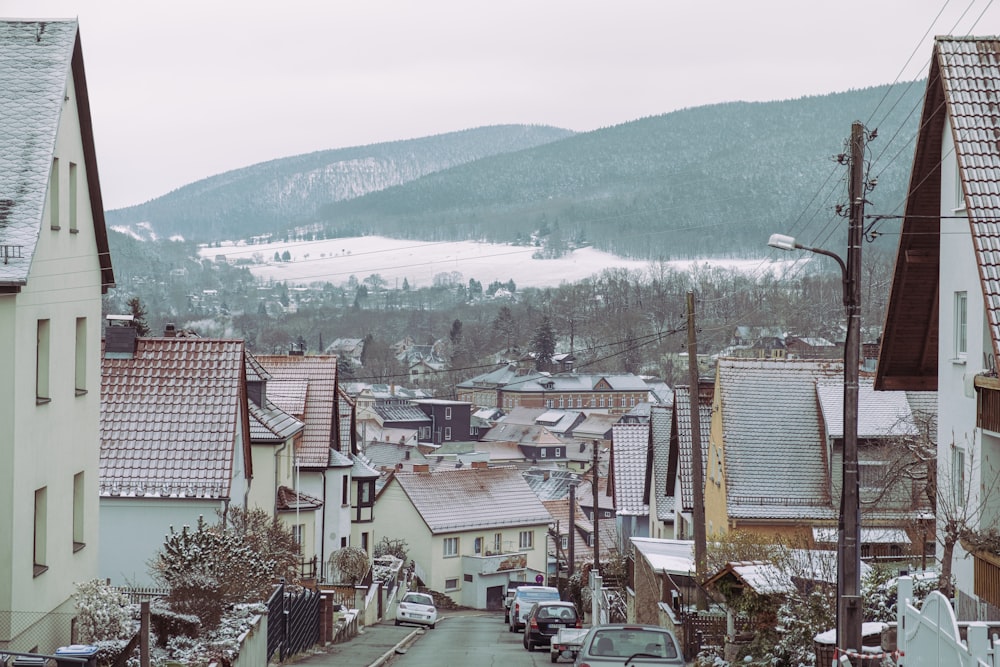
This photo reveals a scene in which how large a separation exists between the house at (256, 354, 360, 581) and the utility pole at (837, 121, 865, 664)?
28.4 metres

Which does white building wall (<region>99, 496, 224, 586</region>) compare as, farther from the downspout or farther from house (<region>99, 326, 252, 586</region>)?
the downspout

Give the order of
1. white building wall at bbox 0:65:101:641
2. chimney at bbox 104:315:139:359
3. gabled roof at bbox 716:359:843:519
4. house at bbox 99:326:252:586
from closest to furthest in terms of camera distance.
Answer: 1. white building wall at bbox 0:65:101:641
2. house at bbox 99:326:252:586
3. chimney at bbox 104:315:139:359
4. gabled roof at bbox 716:359:843:519

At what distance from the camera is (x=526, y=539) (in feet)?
252

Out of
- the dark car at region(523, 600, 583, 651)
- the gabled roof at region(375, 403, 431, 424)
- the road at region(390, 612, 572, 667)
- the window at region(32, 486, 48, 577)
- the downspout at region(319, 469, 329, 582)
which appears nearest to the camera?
the window at region(32, 486, 48, 577)

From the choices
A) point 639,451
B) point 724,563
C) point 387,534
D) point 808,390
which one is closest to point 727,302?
point 387,534

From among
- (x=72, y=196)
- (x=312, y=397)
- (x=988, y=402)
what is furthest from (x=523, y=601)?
(x=988, y=402)

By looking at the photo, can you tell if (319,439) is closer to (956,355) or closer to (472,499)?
(956,355)

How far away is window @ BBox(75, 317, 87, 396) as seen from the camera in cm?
2214

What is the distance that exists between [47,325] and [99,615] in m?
4.57

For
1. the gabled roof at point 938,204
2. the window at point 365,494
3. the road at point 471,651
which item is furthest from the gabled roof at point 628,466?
the gabled roof at point 938,204

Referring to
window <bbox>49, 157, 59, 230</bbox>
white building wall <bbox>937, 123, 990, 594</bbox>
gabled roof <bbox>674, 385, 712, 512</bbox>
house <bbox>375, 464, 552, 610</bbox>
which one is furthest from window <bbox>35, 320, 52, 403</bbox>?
house <bbox>375, 464, 552, 610</bbox>

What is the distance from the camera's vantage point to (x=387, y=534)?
72.2m

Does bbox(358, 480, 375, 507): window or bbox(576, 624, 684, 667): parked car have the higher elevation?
bbox(576, 624, 684, 667): parked car

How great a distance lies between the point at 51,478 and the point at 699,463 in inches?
579
